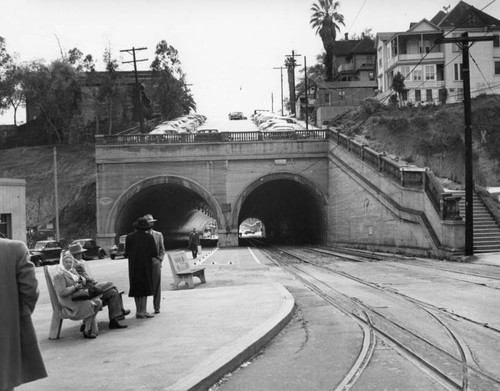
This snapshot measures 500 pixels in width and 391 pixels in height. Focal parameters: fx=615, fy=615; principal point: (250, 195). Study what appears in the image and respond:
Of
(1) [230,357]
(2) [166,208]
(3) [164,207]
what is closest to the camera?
(1) [230,357]

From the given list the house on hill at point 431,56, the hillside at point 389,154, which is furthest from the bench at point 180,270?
the house on hill at point 431,56

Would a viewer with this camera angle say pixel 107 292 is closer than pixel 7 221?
Yes

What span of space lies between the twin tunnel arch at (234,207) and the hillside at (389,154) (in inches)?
241

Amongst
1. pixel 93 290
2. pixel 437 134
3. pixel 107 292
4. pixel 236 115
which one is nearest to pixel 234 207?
pixel 437 134

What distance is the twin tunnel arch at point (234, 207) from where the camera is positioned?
4600 centimetres

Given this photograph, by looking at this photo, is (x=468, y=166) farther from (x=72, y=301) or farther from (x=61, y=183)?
(x=61, y=183)

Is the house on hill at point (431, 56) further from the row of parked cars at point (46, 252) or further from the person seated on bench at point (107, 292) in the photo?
the person seated on bench at point (107, 292)

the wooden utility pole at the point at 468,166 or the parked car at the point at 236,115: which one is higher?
the parked car at the point at 236,115

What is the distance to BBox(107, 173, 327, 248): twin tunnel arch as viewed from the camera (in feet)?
151

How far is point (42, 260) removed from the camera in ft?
113

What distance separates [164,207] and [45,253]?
23043 mm

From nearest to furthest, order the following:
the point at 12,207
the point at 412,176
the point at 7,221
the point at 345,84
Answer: the point at 412,176, the point at 7,221, the point at 12,207, the point at 345,84

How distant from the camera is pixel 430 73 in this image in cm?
6512

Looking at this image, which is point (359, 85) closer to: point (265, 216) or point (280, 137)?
point (265, 216)
